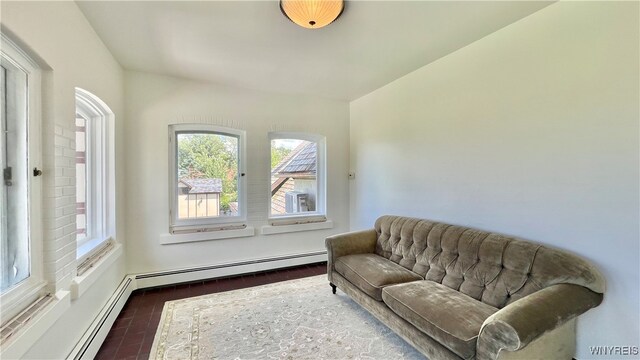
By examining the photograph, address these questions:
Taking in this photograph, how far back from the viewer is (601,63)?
1683 mm

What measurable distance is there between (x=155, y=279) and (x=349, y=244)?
7.65ft

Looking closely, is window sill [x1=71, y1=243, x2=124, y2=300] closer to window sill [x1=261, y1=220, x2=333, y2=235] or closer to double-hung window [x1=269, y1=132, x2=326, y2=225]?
window sill [x1=261, y1=220, x2=333, y2=235]

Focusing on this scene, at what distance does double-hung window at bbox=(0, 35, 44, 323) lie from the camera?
51.4 inches

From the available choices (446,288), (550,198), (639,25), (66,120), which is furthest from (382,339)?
(66,120)

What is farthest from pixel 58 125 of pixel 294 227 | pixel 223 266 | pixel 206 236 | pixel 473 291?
pixel 473 291

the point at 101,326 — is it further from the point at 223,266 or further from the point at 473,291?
the point at 473,291

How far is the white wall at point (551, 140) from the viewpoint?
5.27 feet

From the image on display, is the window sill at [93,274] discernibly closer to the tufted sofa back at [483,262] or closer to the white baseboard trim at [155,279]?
the white baseboard trim at [155,279]

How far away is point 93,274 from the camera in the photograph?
2004 millimetres

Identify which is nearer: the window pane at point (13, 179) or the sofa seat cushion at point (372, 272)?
the window pane at point (13, 179)

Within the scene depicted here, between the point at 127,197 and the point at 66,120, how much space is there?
153 cm

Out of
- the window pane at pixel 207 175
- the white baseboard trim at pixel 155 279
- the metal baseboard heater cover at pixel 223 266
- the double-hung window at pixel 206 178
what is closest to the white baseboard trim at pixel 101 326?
the white baseboard trim at pixel 155 279

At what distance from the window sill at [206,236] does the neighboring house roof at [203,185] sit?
0.54m

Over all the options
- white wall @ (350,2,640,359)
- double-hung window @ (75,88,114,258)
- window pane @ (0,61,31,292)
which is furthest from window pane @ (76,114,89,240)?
white wall @ (350,2,640,359)
